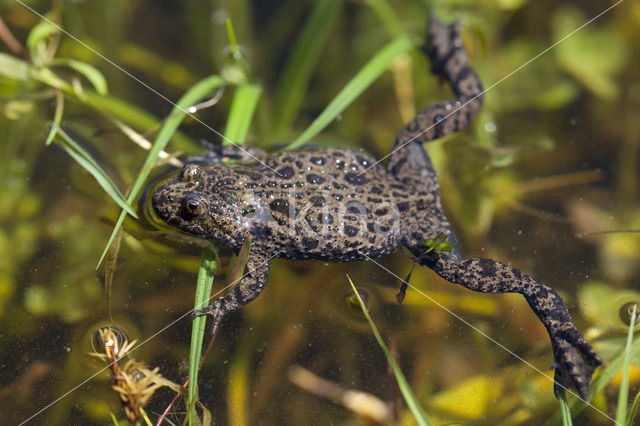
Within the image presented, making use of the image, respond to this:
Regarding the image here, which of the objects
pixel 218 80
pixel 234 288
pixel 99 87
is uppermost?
pixel 218 80

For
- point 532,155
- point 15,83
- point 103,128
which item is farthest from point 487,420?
point 15,83

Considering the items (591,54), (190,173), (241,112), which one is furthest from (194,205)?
(591,54)

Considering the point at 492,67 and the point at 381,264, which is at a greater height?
the point at 492,67

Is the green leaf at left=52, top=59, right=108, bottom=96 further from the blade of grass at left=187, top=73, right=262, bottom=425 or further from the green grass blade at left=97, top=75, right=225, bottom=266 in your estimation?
the blade of grass at left=187, top=73, right=262, bottom=425

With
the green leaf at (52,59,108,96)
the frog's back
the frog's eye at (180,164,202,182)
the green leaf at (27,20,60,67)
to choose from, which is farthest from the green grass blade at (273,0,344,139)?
the green leaf at (27,20,60,67)

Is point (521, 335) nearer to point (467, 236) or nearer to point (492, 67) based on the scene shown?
point (467, 236)

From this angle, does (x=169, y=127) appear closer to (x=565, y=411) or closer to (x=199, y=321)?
(x=199, y=321)

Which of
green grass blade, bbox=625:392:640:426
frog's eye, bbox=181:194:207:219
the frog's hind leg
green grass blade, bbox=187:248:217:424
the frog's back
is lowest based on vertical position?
green grass blade, bbox=187:248:217:424

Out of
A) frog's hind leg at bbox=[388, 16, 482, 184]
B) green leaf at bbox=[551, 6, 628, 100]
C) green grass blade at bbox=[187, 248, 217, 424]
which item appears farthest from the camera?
green leaf at bbox=[551, 6, 628, 100]
